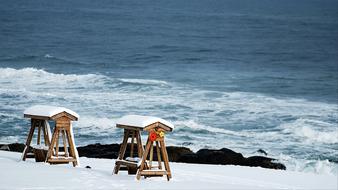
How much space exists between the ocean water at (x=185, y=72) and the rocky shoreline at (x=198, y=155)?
105 inches

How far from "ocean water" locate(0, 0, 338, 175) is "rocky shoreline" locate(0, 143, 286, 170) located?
2.66 meters

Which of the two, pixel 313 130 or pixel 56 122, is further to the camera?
pixel 313 130

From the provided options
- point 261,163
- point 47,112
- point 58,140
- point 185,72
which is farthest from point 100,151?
point 185,72

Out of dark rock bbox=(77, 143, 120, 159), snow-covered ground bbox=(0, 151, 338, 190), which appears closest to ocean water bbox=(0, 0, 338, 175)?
dark rock bbox=(77, 143, 120, 159)

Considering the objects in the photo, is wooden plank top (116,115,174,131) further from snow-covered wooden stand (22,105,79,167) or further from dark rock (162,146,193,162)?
dark rock (162,146,193,162)

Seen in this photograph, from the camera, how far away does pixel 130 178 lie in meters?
12.7

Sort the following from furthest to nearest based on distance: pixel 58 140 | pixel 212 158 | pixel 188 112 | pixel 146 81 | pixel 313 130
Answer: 1. pixel 146 81
2. pixel 188 112
3. pixel 313 130
4. pixel 212 158
5. pixel 58 140

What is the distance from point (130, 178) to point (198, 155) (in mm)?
7950

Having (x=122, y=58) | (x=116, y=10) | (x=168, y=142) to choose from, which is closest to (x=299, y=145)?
(x=168, y=142)

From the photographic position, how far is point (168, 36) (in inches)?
3115

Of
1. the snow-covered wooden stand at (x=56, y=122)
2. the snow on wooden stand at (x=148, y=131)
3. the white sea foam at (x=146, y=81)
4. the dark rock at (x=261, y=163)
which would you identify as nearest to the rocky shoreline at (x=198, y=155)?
the dark rock at (x=261, y=163)

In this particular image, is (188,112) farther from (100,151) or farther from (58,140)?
(58,140)

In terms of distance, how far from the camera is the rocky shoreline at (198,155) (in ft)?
66.3

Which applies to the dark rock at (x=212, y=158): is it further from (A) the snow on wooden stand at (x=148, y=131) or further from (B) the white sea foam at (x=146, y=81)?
(B) the white sea foam at (x=146, y=81)
